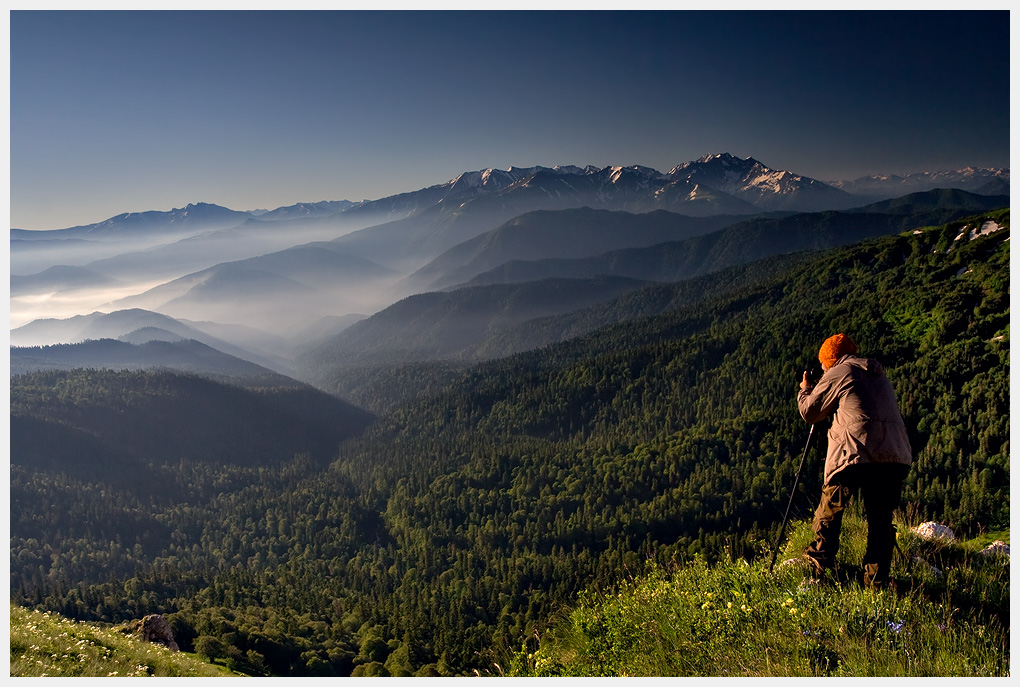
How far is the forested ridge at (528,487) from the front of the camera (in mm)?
43188

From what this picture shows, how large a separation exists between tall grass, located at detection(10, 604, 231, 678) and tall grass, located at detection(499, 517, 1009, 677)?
5886 millimetres

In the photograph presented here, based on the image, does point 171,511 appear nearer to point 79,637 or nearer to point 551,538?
point 551,538

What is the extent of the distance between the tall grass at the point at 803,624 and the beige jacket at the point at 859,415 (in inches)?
55.3

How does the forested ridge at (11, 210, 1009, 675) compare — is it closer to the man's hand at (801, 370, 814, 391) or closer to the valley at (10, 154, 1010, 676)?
the valley at (10, 154, 1010, 676)

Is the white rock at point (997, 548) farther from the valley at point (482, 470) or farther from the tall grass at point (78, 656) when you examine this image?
the tall grass at point (78, 656)

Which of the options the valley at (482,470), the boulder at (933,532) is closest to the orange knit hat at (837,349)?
the boulder at (933,532)

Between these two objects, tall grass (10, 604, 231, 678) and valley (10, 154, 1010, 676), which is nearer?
tall grass (10, 604, 231, 678)

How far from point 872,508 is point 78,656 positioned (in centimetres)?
1141

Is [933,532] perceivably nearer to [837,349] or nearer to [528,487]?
[837,349]

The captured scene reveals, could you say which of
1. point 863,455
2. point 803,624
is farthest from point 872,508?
point 803,624

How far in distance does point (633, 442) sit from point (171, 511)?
106665mm

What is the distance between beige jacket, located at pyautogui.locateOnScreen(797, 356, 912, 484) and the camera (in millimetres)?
5512

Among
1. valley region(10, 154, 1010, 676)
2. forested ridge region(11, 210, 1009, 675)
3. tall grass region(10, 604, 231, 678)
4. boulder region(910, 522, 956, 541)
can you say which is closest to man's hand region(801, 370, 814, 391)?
forested ridge region(11, 210, 1009, 675)

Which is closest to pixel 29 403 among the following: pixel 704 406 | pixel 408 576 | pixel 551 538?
pixel 408 576
